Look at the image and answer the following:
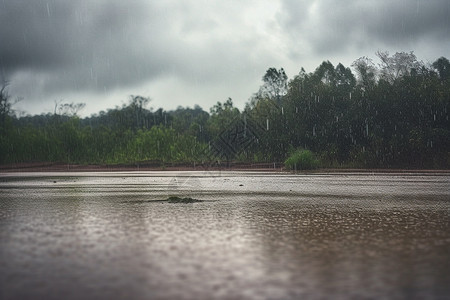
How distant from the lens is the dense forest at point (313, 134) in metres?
26.8

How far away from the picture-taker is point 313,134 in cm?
3094

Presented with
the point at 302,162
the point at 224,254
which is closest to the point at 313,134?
the point at 302,162


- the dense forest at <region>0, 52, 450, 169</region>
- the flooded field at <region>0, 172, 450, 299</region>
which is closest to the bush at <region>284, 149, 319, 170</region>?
the dense forest at <region>0, 52, 450, 169</region>

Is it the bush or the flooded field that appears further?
the bush

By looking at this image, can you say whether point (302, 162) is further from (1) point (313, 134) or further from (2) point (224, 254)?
(2) point (224, 254)

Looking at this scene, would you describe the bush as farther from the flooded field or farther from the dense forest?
the flooded field

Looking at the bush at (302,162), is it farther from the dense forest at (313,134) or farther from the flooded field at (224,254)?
the flooded field at (224,254)

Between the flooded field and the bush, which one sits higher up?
the bush

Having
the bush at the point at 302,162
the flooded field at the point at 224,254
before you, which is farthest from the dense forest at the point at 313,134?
the flooded field at the point at 224,254

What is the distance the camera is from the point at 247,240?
14.3 feet

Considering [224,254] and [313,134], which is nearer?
[224,254]

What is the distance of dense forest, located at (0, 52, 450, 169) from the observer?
87.9ft

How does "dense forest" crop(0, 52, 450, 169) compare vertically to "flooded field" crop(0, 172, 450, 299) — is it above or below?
above

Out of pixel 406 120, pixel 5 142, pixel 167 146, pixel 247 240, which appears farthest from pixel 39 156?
pixel 247 240
